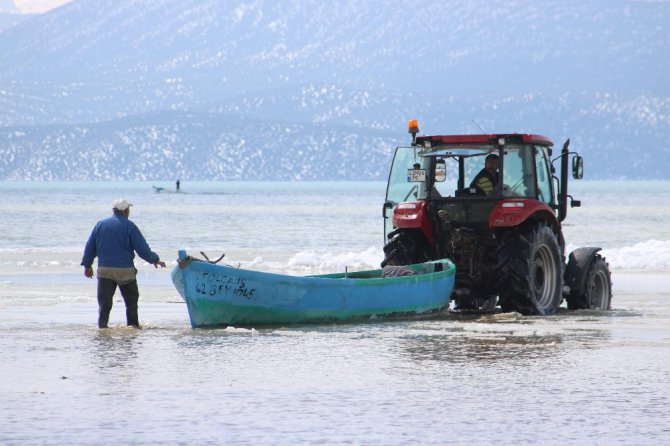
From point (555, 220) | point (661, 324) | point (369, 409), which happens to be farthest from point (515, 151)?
point (369, 409)

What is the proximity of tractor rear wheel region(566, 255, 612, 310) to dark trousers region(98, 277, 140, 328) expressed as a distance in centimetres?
594

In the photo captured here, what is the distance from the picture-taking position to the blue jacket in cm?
1577

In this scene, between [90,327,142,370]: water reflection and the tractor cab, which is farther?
the tractor cab

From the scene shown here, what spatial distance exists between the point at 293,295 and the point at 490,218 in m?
2.82

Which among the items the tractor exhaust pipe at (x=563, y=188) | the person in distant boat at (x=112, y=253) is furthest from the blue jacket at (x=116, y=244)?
the tractor exhaust pipe at (x=563, y=188)

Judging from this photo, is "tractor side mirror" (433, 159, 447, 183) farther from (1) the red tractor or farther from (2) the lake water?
(2) the lake water

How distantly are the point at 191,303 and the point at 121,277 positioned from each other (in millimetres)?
952

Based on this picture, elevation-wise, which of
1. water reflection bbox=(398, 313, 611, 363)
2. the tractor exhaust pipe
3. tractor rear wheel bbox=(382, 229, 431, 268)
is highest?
the tractor exhaust pipe

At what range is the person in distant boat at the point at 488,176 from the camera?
17.8 m

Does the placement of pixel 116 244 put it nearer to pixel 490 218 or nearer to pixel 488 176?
pixel 490 218

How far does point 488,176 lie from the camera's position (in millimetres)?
17875

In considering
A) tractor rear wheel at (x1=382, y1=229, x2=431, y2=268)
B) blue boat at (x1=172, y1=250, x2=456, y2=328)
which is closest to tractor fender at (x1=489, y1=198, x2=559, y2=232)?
blue boat at (x1=172, y1=250, x2=456, y2=328)

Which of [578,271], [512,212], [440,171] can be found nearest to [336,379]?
[512,212]

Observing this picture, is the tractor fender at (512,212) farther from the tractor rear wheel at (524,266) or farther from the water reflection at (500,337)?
the water reflection at (500,337)
